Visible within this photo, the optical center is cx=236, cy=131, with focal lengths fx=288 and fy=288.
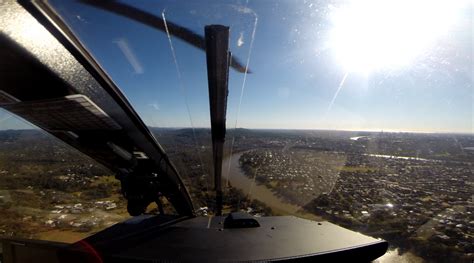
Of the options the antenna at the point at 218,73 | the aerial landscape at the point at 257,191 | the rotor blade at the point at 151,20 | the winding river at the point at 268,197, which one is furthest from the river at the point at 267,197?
the rotor blade at the point at 151,20

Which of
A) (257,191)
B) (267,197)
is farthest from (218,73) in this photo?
(257,191)

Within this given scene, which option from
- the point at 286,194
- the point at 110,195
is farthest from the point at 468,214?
the point at 110,195

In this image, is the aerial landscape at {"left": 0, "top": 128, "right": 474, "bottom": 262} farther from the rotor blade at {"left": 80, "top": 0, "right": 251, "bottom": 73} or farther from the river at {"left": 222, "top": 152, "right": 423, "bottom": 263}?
the rotor blade at {"left": 80, "top": 0, "right": 251, "bottom": 73}

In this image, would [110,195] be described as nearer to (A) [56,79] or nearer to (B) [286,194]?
(B) [286,194]

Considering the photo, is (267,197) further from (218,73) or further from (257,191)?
(218,73)

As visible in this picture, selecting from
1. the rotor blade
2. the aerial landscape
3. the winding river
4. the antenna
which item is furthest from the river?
the rotor blade
